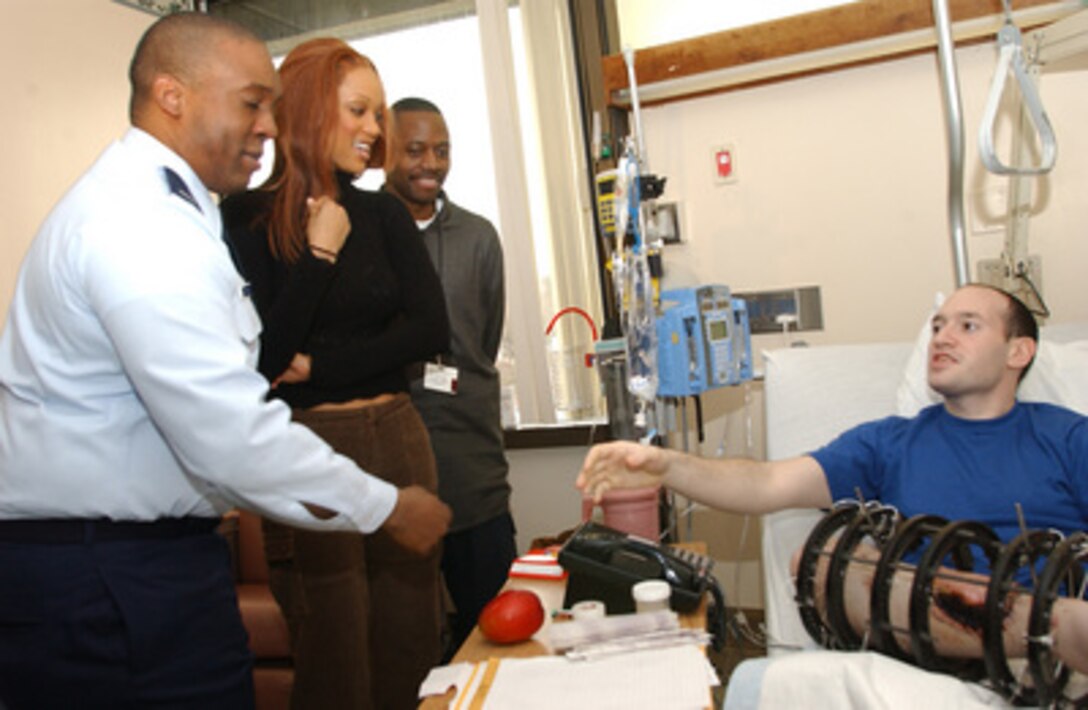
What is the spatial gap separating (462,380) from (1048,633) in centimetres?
161

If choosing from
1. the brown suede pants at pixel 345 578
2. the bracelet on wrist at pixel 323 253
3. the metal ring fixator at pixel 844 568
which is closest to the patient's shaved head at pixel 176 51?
the bracelet on wrist at pixel 323 253

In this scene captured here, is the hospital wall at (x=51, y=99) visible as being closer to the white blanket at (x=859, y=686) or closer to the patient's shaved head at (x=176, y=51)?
the patient's shaved head at (x=176, y=51)

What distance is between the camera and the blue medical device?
2029mm

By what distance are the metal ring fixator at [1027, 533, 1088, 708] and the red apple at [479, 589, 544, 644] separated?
2.33 ft

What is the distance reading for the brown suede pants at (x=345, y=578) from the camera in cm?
173

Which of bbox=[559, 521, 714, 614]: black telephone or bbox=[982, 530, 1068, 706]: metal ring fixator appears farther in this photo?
bbox=[559, 521, 714, 614]: black telephone

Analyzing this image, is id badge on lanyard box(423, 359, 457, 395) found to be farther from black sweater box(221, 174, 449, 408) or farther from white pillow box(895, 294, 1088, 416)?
white pillow box(895, 294, 1088, 416)

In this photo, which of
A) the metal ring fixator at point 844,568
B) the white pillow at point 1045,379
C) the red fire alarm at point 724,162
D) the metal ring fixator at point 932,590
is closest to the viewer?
the metal ring fixator at point 932,590

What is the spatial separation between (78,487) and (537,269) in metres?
1.98

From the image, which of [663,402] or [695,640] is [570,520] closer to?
[663,402]

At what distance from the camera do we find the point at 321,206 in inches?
67.1

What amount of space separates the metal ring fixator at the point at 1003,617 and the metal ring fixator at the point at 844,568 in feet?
0.66

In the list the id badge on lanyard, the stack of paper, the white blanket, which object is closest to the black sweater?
the id badge on lanyard

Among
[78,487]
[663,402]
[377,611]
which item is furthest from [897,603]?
[78,487]
